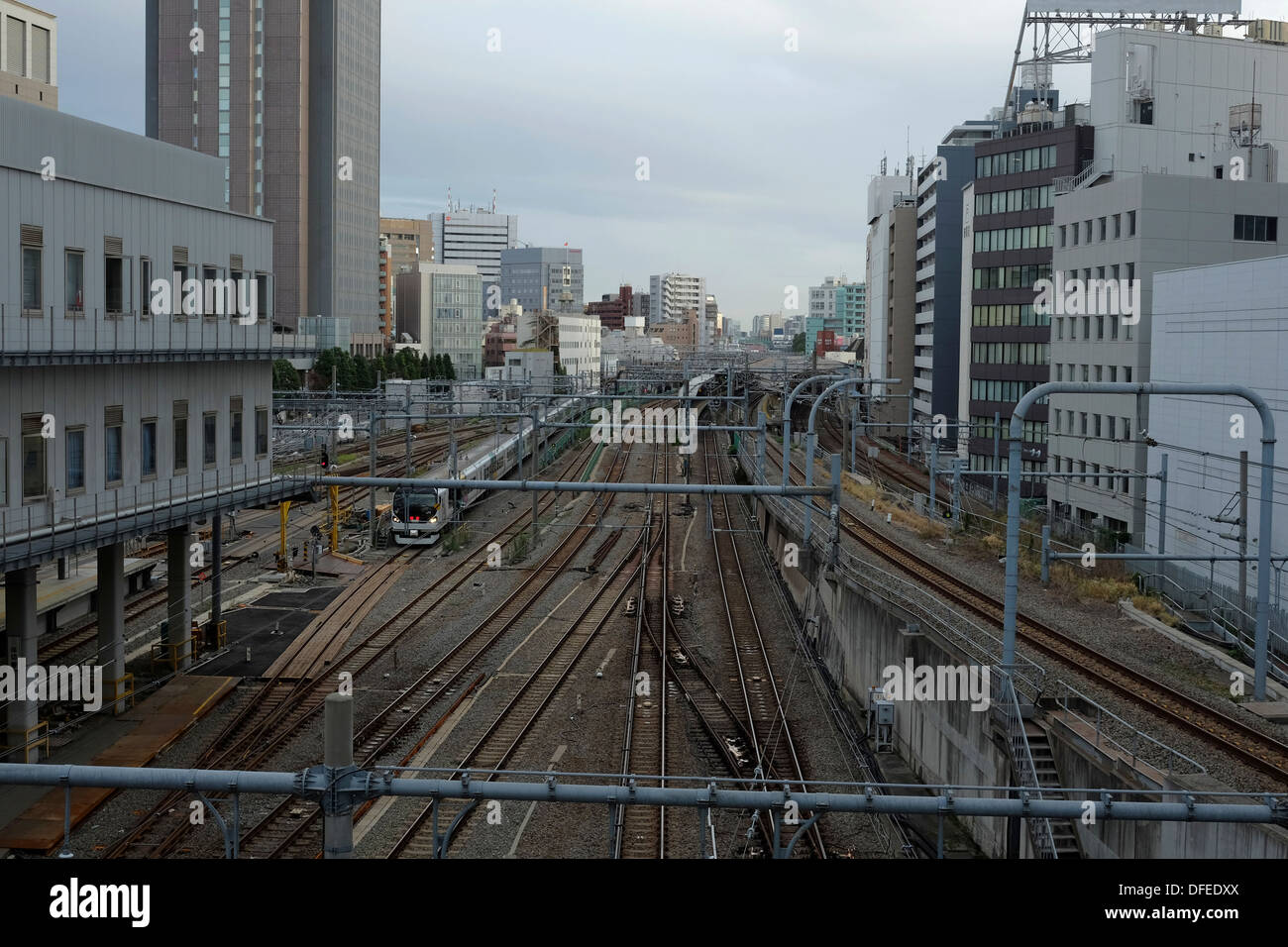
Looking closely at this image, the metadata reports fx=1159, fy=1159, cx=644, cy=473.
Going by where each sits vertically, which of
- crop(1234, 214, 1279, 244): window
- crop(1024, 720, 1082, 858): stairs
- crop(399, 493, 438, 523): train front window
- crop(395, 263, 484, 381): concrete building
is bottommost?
crop(1024, 720, 1082, 858): stairs

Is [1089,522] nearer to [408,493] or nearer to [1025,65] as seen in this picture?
[408,493]

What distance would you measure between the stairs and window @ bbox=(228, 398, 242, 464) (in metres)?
14.5

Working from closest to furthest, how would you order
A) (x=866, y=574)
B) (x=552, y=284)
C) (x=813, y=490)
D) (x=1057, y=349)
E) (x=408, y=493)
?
(x=813, y=490) → (x=866, y=574) → (x=408, y=493) → (x=1057, y=349) → (x=552, y=284)

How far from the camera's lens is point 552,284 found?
19975cm

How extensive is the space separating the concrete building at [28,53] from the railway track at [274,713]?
22315 mm

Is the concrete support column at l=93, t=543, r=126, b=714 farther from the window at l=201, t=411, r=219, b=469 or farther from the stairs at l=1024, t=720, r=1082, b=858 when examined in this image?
the stairs at l=1024, t=720, r=1082, b=858

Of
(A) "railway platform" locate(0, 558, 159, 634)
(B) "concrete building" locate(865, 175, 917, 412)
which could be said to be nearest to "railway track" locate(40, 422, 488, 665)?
(A) "railway platform" locate(0, 558, 159, 634)

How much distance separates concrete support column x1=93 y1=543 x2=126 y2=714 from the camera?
18.8 meters

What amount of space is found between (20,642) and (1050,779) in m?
14.4
